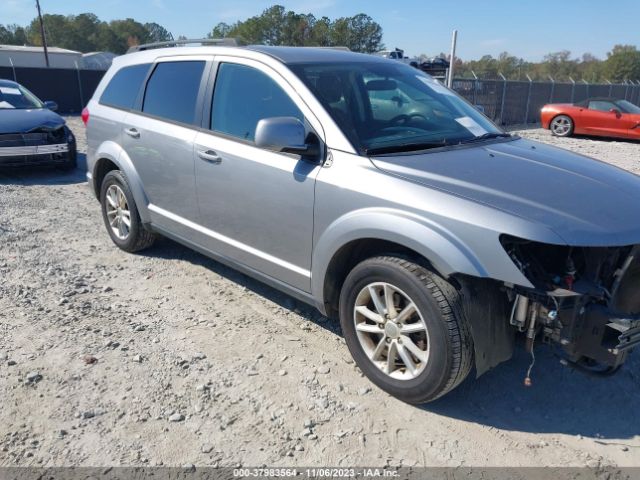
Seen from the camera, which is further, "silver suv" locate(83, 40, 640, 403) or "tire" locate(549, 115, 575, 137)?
"tire" locate(549, 115, 575, 137)

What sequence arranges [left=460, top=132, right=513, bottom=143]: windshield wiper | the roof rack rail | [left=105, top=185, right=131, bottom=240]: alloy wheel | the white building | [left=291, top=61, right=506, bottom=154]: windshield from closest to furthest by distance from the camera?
[left=291, top=61, right=506, bottom=154]: windshield
[left=460, top=132, right=513, bottom=143]: windshield wiper
the roof rack rail
[left=105, top=185, right=131, bottom=240]: alloy wheel
the white building

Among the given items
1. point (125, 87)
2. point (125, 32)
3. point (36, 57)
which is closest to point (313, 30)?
point (36, 57)

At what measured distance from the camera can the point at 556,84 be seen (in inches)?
920

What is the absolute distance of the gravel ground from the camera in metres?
2.72

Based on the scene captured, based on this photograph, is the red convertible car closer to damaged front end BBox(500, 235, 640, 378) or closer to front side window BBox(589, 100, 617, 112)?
front side window BBox(589, 100, 617, 112)

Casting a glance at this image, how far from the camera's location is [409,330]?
9.63 feet

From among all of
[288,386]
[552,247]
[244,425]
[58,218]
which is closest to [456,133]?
[552,247]

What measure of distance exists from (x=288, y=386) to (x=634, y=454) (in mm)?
1830

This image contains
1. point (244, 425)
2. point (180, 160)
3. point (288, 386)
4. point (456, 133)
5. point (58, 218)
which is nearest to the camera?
point (244, 425)

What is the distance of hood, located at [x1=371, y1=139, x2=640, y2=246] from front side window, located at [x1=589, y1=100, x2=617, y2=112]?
14.9 m

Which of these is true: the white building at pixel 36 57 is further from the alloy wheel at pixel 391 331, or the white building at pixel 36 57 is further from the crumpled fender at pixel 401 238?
the alloy wheel at pixel 391 331

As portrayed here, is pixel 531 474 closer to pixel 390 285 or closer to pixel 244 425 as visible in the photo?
pixel 390 285

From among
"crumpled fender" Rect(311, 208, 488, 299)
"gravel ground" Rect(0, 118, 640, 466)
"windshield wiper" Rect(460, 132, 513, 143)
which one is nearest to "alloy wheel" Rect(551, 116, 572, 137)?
"windshield wiper" Rect(460, 132, 513, 143)

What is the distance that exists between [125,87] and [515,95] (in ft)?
62.9
